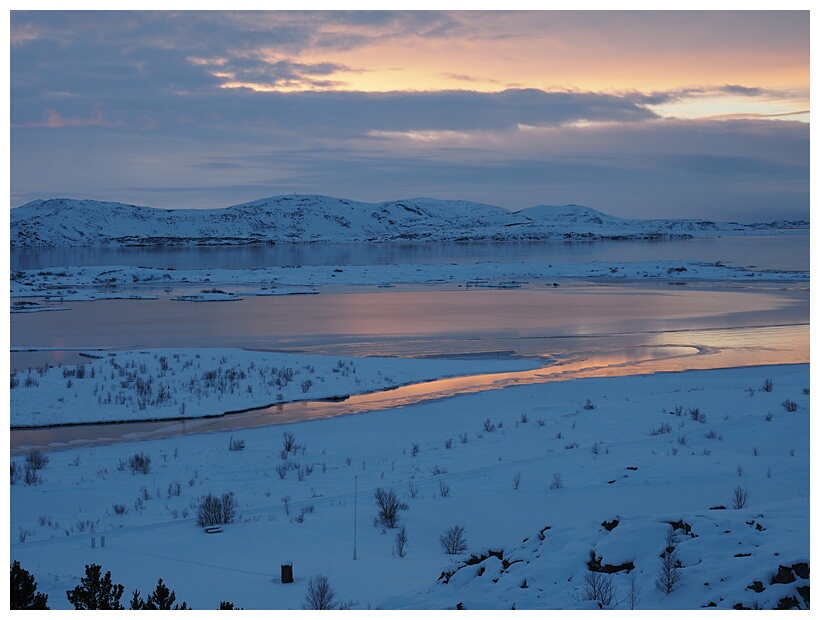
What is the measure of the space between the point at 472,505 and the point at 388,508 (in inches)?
39.7

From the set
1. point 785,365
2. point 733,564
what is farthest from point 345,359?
point 733,564

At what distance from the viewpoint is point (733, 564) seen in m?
5.30

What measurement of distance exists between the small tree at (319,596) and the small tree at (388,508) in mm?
1947

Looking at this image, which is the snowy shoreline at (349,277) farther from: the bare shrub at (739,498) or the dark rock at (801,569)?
the dark rock at (801,569)

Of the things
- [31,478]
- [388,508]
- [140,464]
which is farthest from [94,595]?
[140,464]

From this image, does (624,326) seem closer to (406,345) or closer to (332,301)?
(406,345)

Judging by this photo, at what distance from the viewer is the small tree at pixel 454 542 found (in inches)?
290

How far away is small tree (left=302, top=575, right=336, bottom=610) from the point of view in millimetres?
5594

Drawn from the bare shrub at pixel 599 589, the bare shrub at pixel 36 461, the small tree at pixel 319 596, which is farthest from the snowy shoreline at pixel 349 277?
the bare shrub at pixel 599 589

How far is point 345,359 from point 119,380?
496 cm

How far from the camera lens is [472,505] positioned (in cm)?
861

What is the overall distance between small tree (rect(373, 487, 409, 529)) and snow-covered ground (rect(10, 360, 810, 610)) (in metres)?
0.08

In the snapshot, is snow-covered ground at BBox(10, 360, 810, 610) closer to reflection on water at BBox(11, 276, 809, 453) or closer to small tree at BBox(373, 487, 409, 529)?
small tree at BBox(373, 487, 409, 529)

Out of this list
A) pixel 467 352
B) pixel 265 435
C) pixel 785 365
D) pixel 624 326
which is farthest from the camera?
pixel 624 326
